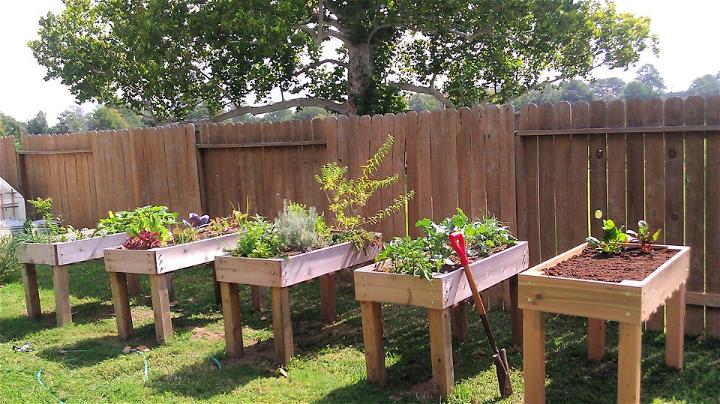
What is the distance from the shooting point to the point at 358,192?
19.0 feet

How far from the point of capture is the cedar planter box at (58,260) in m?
5.97

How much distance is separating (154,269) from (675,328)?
4044 millimetres

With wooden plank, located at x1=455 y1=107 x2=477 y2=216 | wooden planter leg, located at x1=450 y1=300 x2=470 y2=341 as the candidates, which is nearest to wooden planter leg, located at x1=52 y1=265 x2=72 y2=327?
wooden planter leg, located at x1=450 y1=300 x2=470 y2=341

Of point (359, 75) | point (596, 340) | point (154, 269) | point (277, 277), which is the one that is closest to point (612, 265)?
point (596, 340)

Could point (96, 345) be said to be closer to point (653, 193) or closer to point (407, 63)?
point (653, 193)

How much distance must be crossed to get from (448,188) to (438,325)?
2.42m

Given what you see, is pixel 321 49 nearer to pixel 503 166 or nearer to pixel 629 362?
pixel 503 166

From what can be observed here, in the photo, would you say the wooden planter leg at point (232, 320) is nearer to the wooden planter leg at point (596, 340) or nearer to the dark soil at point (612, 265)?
the dark soil at point (612, 265)

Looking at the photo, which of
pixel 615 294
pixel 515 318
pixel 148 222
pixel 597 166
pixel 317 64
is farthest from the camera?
pixel 317 64

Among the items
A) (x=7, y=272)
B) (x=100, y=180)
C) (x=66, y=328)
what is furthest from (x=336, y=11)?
(x=66, y=328)

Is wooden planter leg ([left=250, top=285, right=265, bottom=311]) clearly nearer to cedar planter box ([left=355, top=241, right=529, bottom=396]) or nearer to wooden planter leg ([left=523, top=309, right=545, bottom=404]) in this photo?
cedar planter box ([left=355, top=241, right=529, bottom=396])

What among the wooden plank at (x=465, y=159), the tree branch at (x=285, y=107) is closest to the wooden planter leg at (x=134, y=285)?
the wooden plank at (x=465, y=159)

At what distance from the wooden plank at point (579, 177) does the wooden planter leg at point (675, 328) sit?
4.09ft

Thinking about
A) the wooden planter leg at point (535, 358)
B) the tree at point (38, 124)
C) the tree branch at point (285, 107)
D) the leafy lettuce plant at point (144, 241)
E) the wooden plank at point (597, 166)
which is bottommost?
the wooden planter leg at point (535, 358)
